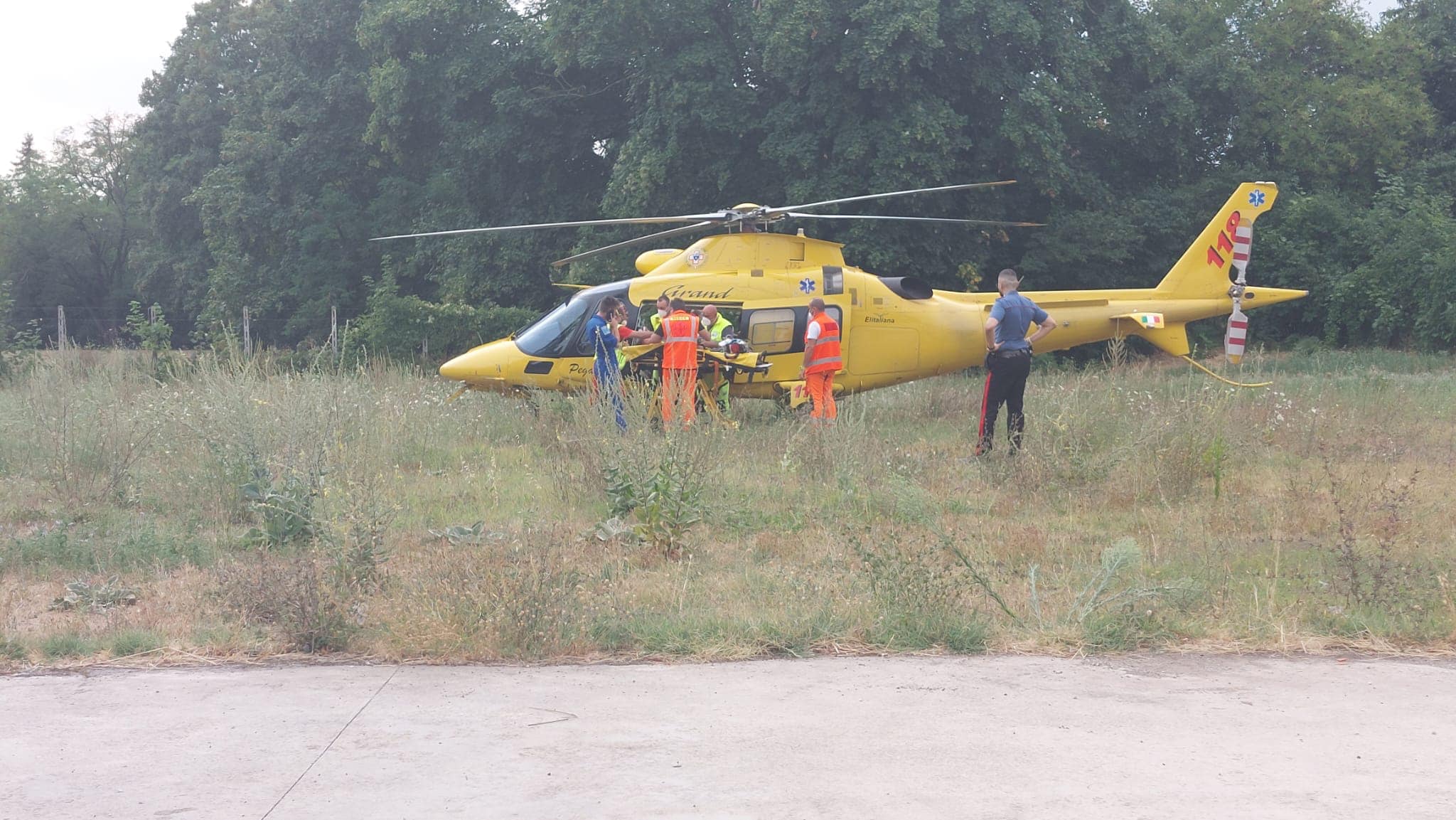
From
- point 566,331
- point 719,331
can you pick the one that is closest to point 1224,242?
point 719,331

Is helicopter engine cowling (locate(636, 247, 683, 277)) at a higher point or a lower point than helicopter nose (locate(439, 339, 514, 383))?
higher

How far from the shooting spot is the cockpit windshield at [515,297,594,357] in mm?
14148

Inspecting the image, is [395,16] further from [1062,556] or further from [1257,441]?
[1062,556]

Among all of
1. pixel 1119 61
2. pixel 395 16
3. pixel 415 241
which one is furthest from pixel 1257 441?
pixel 415 241

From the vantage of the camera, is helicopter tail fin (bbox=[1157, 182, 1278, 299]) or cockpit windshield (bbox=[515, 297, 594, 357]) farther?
helicopter tail fin (bbox=[1157, 182, 1278, 299])

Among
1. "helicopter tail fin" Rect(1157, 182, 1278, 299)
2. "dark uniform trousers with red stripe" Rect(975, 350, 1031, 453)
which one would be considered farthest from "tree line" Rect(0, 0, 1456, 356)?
"dark uniform trousers with red stripe" Rect(975, 350, 1031, 453)

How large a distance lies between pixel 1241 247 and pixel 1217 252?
0.32 m

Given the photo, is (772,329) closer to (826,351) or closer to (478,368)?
(826,351)

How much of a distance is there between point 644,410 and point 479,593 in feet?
9.59

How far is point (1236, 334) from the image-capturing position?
16266 millimetres

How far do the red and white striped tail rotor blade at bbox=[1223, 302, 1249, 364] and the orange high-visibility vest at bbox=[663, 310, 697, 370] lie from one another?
766 centimetres

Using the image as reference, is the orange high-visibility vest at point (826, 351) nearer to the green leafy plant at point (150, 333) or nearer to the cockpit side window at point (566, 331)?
the cockpit side window at point (566, 331)

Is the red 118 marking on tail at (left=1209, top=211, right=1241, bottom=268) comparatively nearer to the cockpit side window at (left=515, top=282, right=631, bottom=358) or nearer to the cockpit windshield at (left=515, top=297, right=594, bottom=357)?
the cockpit side window at (left=515, top=282, right=631, bottom=358)

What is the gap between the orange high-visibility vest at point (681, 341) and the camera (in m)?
12.8
